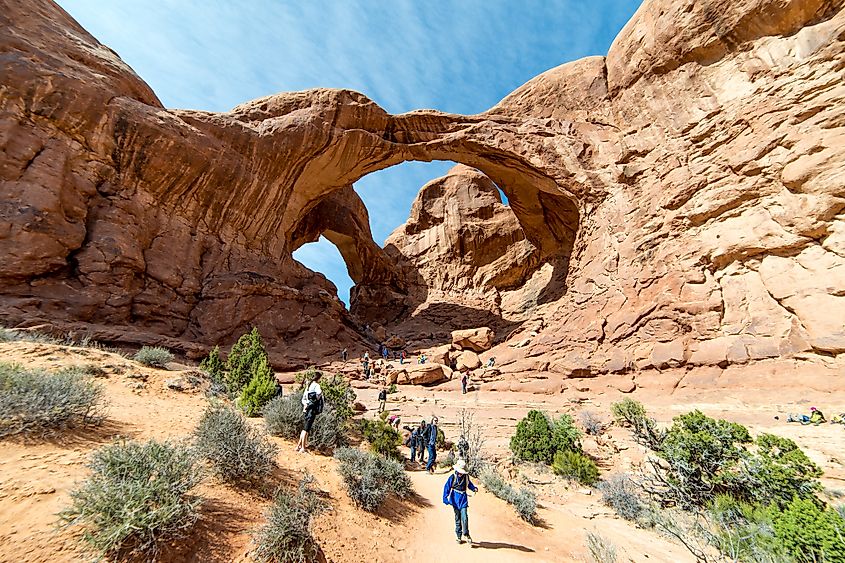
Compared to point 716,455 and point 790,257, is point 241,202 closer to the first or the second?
point 716,455

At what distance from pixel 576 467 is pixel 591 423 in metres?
3.05

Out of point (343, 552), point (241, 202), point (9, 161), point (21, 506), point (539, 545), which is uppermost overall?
point (241, 202)

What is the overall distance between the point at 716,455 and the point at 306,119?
24.0 m

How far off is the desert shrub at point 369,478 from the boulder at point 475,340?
14.7m

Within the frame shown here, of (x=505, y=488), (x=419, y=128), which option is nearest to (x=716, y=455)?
(x=505, y=488)

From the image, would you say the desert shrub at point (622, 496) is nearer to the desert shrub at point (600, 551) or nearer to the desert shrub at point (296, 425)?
the desert shrub at point (600, 551)

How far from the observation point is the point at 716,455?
23.4ft

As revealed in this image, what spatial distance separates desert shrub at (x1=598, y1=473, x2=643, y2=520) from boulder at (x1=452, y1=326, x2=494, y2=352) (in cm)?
1254

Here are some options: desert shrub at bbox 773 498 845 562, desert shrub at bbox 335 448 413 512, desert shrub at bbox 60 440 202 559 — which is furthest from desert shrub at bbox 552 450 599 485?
desert shrub at bbox 60 440 202 559

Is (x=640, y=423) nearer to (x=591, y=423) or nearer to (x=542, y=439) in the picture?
(x=591, y=423)

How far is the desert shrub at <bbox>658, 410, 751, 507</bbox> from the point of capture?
22.2 ft

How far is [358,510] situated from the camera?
17.1ft

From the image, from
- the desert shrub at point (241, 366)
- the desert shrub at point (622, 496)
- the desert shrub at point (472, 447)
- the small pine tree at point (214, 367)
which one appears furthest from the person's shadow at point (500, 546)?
the small pine tree at point (214, 367)

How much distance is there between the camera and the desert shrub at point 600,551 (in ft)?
15.2
